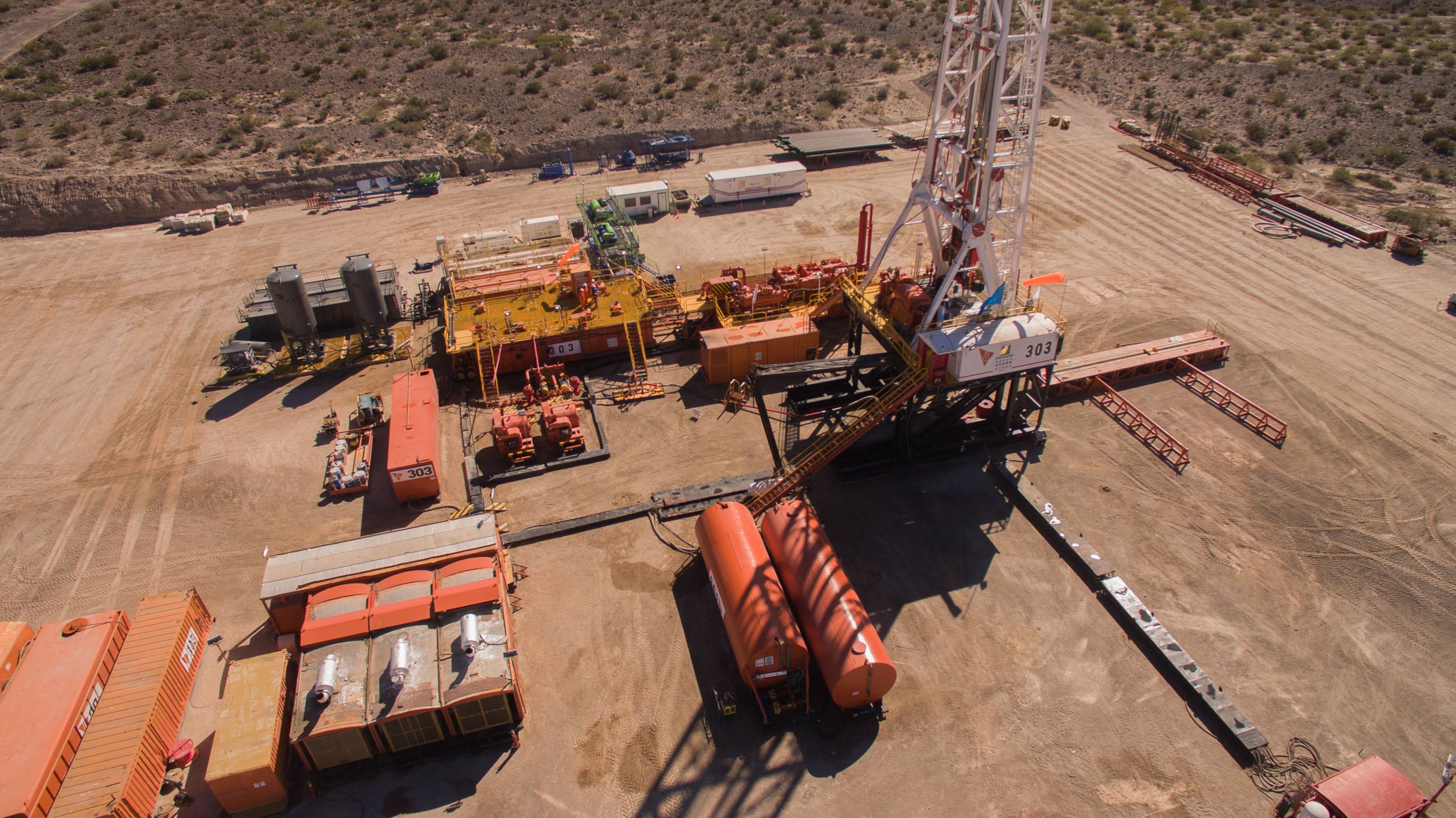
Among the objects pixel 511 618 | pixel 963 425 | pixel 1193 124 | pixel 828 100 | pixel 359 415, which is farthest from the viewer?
pixel 828 100

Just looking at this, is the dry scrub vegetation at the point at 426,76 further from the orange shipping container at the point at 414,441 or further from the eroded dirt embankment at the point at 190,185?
the orange shipping container at the point at 414,441

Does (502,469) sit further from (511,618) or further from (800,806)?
(800,806)

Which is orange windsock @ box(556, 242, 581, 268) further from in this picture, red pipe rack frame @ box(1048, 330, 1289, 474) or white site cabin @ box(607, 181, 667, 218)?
red pipe rack frame @ box(1048, 330, 1289, 474)

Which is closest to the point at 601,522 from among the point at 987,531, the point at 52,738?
the point at 987,531

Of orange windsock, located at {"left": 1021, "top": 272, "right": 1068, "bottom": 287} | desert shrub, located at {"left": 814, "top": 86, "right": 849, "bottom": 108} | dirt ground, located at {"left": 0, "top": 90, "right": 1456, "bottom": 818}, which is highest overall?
desert shrub, located at {"left": 814, "top": 86, "right": 849, "bottom": 108}

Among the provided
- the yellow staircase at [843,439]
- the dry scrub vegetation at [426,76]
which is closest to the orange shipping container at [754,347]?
the yellow staircase at [843,439]

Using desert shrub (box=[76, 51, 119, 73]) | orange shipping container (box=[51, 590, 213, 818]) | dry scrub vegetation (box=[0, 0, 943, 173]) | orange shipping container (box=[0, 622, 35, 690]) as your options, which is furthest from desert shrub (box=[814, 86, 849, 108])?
desert shrub (box=[76, 51, 119, 73])
